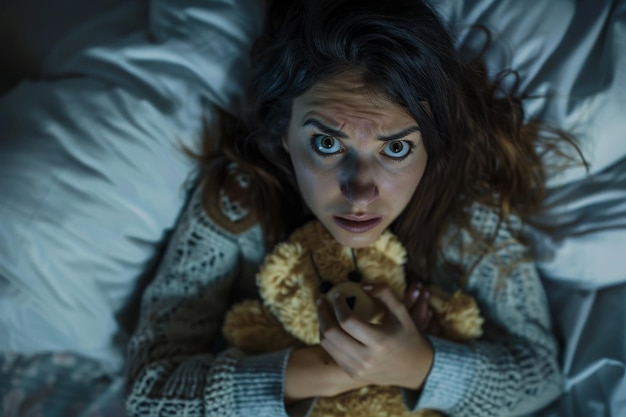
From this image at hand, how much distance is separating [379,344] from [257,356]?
202 mm

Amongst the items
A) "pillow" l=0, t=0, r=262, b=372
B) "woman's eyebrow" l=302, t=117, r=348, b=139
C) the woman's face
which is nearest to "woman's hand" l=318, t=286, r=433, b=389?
the woman's face

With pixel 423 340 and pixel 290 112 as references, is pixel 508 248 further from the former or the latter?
pixel 290 112

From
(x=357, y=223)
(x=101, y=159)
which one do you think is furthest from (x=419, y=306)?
(x=101, y=159)

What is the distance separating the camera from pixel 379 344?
33.3 inches

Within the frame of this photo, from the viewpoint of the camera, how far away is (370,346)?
2.78 feet

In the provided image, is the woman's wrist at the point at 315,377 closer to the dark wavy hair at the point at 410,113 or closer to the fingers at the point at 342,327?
the fingers at the point at 342,327

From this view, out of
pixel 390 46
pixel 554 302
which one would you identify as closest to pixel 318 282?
pixel 390 46

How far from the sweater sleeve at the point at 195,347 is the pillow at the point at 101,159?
0.08 m

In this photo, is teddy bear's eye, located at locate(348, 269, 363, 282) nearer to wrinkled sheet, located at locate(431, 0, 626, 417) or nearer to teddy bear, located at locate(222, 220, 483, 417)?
teddy bear, located at locate(222, 220, 483, 417)

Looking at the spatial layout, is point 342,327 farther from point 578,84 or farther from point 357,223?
point 578,84

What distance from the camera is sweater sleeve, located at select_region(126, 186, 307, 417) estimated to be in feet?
2.97

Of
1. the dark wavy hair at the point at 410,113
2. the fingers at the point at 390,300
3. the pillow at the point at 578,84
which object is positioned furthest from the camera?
the pillow at the point at 578,84

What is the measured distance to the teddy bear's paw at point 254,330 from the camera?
973mm

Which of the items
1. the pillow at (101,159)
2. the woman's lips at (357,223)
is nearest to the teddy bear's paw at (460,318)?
the woman's lips at (357,223)
